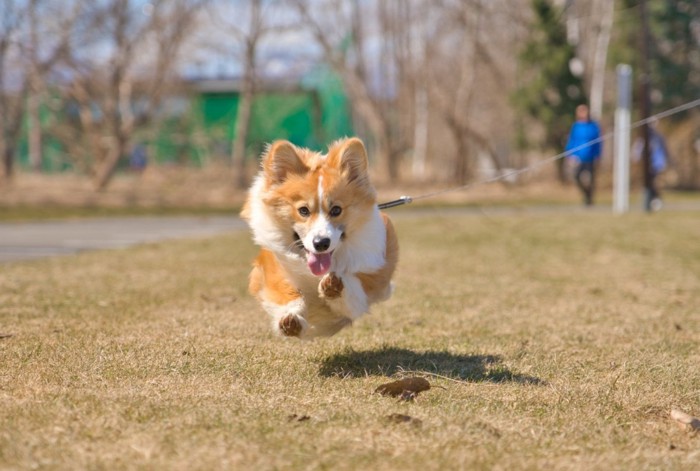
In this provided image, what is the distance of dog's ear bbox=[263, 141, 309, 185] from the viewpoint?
4.37 meters

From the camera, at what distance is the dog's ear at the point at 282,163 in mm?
4367

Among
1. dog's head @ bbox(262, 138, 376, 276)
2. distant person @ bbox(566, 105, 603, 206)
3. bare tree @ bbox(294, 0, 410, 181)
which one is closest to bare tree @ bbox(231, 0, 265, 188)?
bare tree @ bbox(294, 0, 410, 181)

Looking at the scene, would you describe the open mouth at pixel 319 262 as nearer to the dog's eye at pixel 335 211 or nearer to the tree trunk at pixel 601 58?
the dog's eye at pixel 335 211

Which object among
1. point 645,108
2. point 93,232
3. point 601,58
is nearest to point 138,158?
point 601,58

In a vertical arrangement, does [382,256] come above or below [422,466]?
above

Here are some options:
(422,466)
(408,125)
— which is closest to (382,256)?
(422,466)

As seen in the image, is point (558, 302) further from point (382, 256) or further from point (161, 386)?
point (161, 386)

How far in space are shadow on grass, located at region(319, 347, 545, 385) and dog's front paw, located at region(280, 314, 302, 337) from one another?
24 centimetres

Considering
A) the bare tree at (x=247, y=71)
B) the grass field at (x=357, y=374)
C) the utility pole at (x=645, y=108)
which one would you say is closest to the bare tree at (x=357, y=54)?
the bare tree at (x=247, y=71)

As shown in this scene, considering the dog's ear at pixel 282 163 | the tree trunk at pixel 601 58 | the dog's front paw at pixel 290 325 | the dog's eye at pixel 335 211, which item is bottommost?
the dog's front paw at pixel 290 325

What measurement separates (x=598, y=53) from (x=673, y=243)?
1730cm

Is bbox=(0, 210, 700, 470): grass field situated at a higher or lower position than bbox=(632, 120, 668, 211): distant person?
lower

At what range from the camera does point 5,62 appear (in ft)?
64.9

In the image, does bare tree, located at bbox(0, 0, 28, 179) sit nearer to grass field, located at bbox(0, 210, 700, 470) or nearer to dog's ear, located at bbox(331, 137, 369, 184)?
grass field, located at bbox(0, 210, 700, 470)
